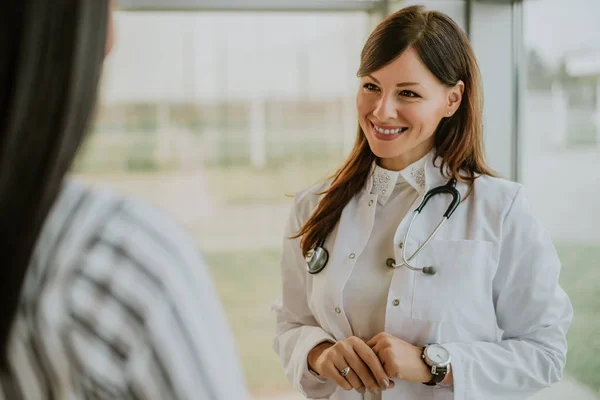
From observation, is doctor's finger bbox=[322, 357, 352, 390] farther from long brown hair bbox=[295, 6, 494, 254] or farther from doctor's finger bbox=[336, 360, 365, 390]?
long brown hair bbox=[295, 6, 494, 254]

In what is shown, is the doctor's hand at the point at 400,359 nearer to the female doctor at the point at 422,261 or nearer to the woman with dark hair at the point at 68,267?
the female doctor at the point at 422,261

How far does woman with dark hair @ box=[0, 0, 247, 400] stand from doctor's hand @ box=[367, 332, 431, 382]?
36.8 inches

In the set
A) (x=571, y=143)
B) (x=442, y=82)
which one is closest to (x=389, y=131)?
(x=442, y=82)

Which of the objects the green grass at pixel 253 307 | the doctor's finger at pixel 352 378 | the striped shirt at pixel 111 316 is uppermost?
the striped shirt at pixel 111 316

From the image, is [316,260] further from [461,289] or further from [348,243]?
[461,289]

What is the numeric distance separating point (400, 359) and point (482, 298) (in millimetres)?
263

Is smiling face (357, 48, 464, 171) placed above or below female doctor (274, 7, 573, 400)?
above

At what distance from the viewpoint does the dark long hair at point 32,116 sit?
1.96 ft

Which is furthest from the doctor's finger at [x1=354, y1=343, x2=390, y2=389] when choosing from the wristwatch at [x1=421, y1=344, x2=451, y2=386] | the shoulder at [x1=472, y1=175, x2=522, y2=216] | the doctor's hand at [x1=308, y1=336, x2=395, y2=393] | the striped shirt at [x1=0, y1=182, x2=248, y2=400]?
the striped shirt at [x1=0, y1=182, x2=248, y2=400]

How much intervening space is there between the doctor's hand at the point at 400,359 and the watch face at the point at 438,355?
0.03m

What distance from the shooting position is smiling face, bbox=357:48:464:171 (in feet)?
5.44

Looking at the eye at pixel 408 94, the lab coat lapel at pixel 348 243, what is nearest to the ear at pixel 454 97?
the eye at pixel 408 94

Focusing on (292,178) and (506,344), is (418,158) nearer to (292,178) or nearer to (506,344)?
(506,344)

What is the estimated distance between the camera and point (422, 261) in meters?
1.65
